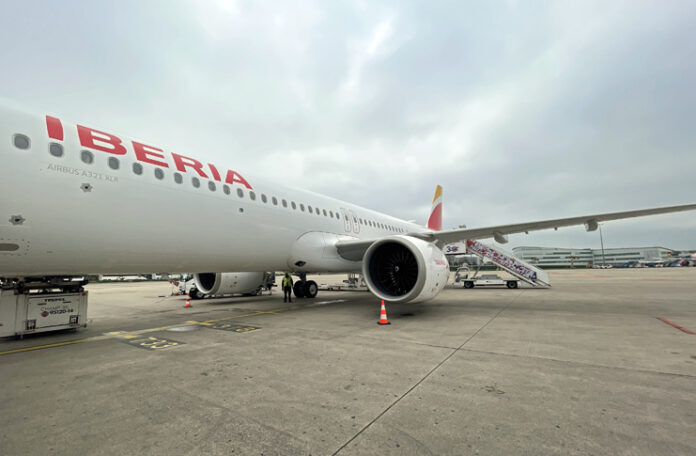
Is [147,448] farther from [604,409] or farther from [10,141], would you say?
[10,141]

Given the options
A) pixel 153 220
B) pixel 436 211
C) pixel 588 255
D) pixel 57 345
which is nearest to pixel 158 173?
pixel 153 220

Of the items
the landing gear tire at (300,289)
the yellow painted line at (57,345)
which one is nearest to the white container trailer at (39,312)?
the yellow painted line at (57,345)

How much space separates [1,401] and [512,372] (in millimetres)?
4932

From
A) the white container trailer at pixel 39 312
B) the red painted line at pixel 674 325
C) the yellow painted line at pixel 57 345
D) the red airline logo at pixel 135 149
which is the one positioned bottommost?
the red painted line at pixel 674 325

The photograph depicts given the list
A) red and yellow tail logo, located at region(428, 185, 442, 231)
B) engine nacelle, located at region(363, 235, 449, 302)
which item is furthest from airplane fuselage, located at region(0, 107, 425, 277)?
red and yellow tail logo, located at region(428, 185, 442, 231)

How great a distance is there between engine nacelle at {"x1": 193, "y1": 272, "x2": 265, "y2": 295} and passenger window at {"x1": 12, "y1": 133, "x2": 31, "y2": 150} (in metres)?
7.12

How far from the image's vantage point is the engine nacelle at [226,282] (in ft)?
37.2

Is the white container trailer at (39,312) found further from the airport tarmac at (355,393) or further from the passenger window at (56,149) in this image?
the passenger window at (56,149)

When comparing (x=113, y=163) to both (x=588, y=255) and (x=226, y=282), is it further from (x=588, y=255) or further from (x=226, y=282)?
(x=588, y=255)

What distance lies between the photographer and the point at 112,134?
550 cm

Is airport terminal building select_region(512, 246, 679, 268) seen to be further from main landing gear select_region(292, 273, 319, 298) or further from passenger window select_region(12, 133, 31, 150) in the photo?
passenger window select_region(12, 133, 31, 150)

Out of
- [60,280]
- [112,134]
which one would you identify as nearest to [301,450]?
[112,134]

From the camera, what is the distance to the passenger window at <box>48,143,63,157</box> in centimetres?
453

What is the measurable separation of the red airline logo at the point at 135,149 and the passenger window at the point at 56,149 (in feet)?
0.35
